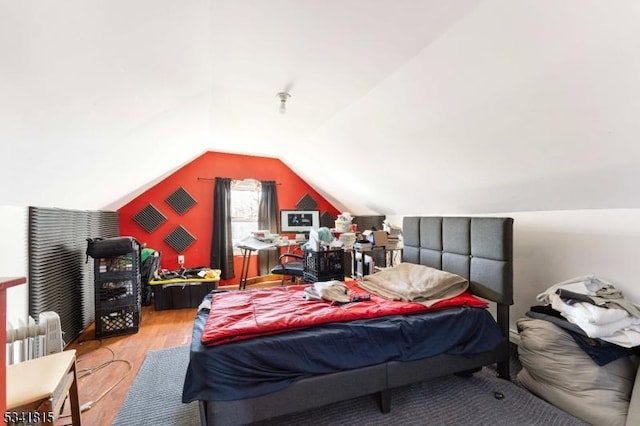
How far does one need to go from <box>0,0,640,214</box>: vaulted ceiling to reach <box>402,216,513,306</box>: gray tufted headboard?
1.32 ft

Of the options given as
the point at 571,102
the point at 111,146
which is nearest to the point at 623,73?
the point at 571,102

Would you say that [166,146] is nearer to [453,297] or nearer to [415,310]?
[415,310]

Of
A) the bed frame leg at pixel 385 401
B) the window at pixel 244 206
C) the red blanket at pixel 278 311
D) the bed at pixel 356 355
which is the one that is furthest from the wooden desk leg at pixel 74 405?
the window at pixel 244 206

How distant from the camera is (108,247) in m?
2.86

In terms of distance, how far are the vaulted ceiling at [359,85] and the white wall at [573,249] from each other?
0.39 feet

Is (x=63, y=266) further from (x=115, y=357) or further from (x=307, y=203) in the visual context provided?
(x=307, y=203)

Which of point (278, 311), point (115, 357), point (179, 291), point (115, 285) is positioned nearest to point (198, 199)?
point (179, 291)

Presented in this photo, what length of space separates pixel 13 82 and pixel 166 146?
1970mm

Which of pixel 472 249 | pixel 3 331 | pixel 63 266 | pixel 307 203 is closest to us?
pixel 3 331

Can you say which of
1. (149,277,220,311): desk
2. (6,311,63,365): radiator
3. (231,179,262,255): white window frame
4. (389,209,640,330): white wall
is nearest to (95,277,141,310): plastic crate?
(149,277,220,311): desk

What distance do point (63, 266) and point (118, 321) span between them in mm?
793

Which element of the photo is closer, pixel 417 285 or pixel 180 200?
→ pixel 417 285

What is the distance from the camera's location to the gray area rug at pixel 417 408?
1669 mm

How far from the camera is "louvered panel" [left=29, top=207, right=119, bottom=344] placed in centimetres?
212
